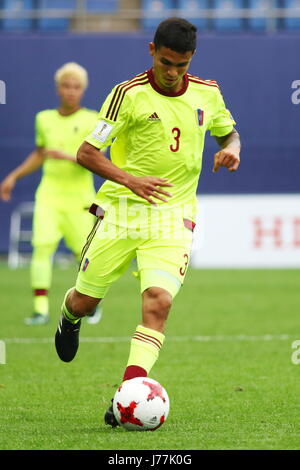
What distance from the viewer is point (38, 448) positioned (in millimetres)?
5020

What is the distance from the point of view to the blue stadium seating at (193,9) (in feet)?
72.4

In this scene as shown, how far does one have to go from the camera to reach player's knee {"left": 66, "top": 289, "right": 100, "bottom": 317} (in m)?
6.47

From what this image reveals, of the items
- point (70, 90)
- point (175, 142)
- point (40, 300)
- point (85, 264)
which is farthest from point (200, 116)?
point (40, 300)

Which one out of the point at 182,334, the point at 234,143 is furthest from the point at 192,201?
the point at 182,334

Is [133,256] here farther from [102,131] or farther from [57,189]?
[57,189]

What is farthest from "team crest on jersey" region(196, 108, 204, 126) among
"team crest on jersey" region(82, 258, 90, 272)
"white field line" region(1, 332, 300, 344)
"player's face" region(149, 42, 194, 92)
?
"white field line" region(1, 332, 300, 344)

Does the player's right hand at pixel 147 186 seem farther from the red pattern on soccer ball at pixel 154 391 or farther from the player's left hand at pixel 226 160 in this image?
the red pattern on soccer ball at pixel 154 391

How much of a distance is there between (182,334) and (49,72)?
12.8m

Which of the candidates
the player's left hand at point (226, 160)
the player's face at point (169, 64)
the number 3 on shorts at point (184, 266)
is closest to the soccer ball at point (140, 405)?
the number 3 on shorts at point (184, 266)

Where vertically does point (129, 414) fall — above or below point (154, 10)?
below

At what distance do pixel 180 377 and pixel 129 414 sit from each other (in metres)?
2.40

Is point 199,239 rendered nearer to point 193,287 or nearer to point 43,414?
point 193,287

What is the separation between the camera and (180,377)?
780cm
